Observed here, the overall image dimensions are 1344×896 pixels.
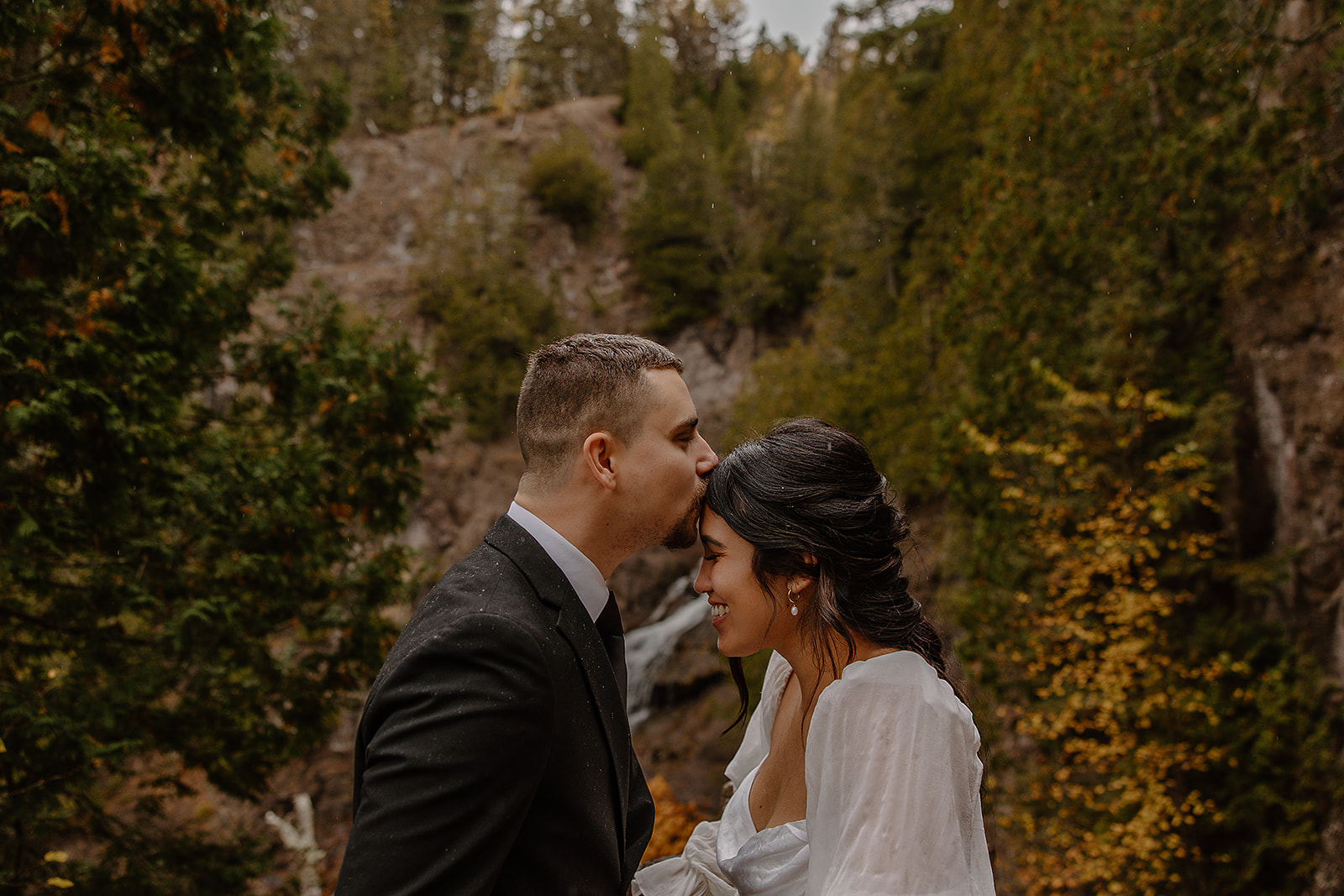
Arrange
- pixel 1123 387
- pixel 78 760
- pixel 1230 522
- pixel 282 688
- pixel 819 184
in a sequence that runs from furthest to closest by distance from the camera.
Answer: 1. pixel 819 184
2. pixel 1230 522
3. pixel 1123 387
4. pixel 282 688
5. pixel 78 760

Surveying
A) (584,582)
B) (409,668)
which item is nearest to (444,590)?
(409,668)

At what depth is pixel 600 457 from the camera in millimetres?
2012

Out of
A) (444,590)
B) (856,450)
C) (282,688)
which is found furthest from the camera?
(282,688)

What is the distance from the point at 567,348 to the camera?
210 centimetres

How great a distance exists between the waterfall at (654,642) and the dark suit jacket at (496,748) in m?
12.3

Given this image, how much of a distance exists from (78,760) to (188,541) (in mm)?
1518

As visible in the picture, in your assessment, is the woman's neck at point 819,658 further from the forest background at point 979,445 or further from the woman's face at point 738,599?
the forest background at point 979,445

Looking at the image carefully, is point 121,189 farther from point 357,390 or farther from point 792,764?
point 792,764

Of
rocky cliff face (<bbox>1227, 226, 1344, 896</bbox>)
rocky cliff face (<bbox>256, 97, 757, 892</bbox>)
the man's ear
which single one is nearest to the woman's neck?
the man's ear

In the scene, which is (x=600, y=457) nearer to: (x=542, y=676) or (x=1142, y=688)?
(x=542, y=676)

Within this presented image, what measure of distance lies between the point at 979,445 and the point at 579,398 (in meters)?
7.19

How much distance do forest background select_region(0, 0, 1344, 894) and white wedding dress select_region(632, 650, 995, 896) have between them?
1821mm

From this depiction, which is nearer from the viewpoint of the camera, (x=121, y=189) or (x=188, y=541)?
(x=121, y=189)

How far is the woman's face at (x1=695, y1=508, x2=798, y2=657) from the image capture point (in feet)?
7.65
